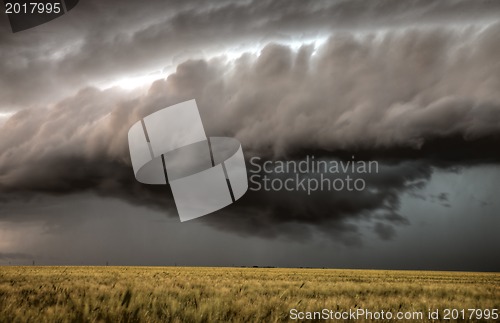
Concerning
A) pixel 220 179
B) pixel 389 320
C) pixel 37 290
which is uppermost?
pixel 220 179

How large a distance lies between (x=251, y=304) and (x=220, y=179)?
661 cm

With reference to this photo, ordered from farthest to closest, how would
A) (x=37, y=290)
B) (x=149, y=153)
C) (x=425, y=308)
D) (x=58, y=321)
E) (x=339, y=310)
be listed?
(x=149, y=153) → (x=37, y=290) → (x=425, y=308) → (x=339, y=310) → (x=58, y=321)

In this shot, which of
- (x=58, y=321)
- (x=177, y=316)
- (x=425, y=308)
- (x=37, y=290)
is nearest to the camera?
(x=58, y=321)

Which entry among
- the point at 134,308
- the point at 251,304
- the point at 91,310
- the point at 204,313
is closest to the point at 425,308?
the point at 251,304

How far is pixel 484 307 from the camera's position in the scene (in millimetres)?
7328

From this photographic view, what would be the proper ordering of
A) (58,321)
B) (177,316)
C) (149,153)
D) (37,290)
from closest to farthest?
1. (58,321)
2. (177,316)
3. (37,290)
4. (149,153)

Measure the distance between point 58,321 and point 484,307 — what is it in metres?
7.27

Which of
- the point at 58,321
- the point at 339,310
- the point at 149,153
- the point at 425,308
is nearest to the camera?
the point at 58,321

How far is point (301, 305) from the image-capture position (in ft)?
21.7

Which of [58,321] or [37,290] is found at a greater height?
[37,290]

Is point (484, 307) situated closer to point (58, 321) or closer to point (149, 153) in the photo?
point (58, 321)

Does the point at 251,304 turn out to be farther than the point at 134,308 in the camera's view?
Yes

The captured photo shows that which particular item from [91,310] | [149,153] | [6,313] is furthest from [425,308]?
[149,153]

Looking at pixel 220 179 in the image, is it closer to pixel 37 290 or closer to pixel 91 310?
pixel 37 290
